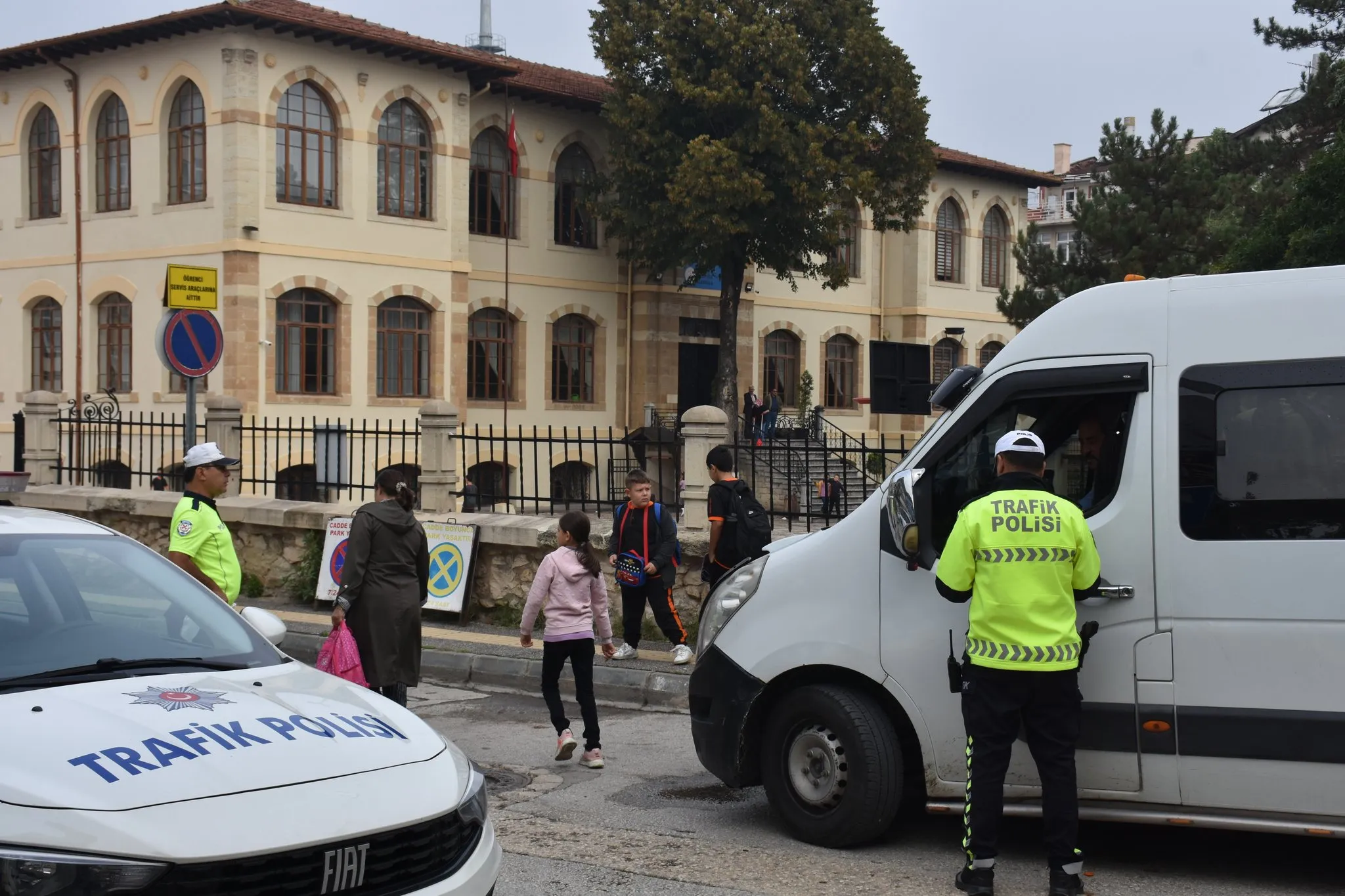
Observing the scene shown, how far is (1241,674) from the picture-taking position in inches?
212

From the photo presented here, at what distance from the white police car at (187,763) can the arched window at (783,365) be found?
3642 cm

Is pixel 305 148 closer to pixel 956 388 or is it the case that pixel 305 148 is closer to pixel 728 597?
pixel 728 597

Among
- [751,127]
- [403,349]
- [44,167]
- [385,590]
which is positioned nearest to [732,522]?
[385,590]

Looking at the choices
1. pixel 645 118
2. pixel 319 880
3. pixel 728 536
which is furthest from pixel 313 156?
pixel 319 880

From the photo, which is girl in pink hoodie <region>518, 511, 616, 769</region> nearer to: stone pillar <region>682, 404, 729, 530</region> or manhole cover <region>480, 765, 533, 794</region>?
manhole cover <region>480, 765, 533, 794</region>

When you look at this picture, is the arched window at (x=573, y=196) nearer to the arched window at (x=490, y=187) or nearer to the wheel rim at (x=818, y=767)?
the arched window at (x=490, y=187)

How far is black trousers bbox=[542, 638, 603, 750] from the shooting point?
7977mm

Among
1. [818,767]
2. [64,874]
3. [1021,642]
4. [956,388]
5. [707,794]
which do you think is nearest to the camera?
[64,874]

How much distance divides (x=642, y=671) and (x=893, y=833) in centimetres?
446

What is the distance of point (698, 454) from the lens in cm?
1174

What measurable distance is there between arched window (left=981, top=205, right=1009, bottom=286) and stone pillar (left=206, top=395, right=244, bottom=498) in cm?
3443

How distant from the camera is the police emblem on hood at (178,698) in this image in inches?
156

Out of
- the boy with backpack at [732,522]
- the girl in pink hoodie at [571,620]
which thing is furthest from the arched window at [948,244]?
the girl in pink hoodie at [571,620]

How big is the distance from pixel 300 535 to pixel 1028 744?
10.6 metres
